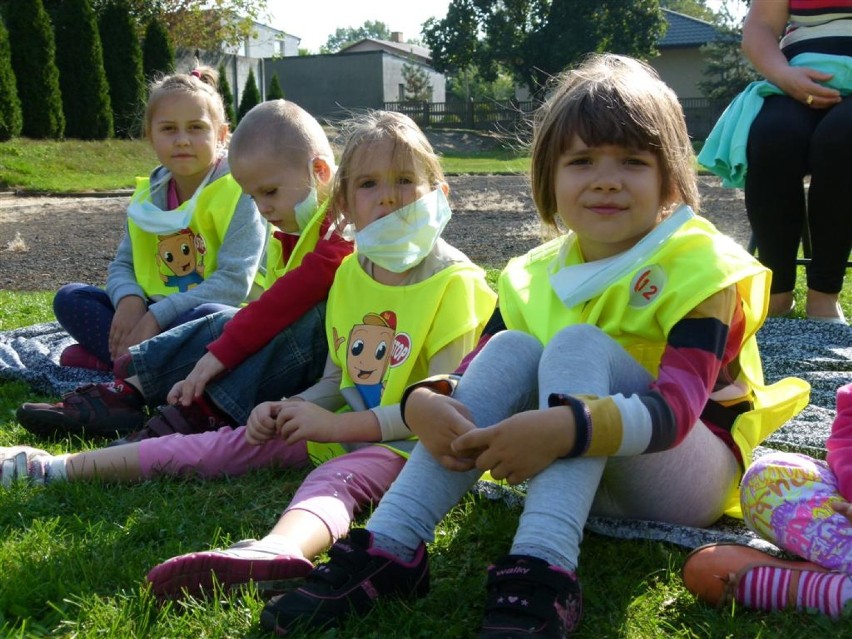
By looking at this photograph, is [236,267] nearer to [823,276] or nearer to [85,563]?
[85,563]

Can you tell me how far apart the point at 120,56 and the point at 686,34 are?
3264 centimetres

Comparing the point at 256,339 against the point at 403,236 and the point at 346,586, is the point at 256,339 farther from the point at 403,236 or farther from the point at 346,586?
the point at 346,586

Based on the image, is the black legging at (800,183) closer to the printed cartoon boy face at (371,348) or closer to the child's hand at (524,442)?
the printed cartoon boy face at (371,348)

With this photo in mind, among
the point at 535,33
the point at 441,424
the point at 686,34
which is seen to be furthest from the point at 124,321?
the point at 686,34

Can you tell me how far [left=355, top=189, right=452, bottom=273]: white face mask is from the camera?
9.15ft

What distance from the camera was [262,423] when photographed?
2.65 metres

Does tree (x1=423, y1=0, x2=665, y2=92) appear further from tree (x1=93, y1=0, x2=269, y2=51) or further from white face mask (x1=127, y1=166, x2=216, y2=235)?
white face mask (x1=127, y1=166, x2=216, y2=235)

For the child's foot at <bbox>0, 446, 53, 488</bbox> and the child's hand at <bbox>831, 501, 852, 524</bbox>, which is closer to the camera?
the child's hand at <bbox>831, 501, 852, 524</bbox>

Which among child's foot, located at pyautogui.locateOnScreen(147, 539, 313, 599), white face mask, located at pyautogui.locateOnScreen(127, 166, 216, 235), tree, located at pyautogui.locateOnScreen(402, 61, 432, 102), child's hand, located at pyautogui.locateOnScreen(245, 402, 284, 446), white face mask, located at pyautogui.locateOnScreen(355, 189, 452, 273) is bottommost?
child's foot, located at pyautogui.locateOnScreen(147, 539, 313, 599)

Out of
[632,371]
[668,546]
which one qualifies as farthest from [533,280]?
[668,546]

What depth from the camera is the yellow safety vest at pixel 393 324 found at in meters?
2.74

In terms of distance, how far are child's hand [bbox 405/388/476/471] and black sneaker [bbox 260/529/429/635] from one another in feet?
0.63

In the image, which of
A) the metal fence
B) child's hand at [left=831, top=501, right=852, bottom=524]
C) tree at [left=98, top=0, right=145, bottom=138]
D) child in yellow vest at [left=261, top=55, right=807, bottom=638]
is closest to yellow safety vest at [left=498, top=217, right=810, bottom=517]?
child in yellow vest at [left=261, top=55, right=807, bottom=638]

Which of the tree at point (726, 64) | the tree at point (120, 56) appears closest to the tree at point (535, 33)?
the tree at point (726, 64)
